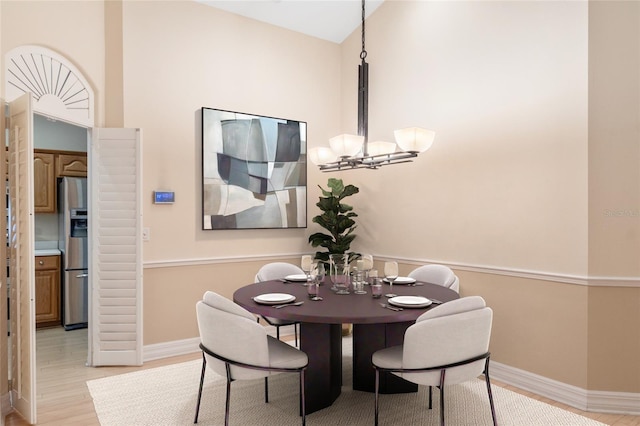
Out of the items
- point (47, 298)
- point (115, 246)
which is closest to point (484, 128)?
point (115, 246)

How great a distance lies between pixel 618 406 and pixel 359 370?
174cm

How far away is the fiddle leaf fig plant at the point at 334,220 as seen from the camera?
4527 mm

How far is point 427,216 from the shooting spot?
4.03 metres

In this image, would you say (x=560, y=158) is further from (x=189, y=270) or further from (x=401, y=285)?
(x=189, y=270)

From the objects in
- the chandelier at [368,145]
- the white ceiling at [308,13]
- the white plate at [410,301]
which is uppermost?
the white ceiling at [308,13]

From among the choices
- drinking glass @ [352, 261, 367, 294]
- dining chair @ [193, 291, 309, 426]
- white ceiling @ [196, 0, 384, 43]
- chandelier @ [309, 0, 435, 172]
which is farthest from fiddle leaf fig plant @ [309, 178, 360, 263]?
dining chair @ [193, 291, 309, 426]

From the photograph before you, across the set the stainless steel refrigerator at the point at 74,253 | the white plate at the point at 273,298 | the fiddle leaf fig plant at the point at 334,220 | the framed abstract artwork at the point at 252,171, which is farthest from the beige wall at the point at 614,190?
the stainless steel refrigerator at the point at 74,253

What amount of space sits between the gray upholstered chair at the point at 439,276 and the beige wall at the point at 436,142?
0.30 m

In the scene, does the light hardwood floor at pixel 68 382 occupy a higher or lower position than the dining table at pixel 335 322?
lower

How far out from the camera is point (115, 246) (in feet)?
11.9

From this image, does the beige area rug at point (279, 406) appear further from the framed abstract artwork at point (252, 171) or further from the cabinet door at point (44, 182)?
the cabinet door at point (44, 182)

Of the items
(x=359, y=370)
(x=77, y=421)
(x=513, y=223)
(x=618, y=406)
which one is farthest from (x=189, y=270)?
(x=618, y=406)

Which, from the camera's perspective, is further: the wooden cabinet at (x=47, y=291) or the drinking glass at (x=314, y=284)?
the wooden cabinet at (x=47, y=291)

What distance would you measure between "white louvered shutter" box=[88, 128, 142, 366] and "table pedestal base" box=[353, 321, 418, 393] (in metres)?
1.91
